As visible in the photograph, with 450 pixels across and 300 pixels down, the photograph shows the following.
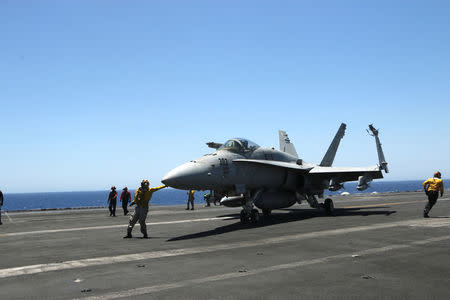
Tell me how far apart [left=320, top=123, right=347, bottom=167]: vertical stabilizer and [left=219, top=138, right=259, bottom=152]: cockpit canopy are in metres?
10.3

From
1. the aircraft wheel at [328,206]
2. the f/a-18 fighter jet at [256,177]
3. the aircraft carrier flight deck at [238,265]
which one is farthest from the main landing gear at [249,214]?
the aircraft wheel at [328,206]

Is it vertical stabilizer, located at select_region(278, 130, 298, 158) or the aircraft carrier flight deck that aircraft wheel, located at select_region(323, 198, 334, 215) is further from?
vertical stabilizer, located at select_region(278, 130, 298, 158)

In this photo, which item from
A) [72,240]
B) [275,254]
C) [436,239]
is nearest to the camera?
[275,254]

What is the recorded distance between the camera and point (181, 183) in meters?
14.5

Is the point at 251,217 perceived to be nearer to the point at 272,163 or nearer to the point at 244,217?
the point at 244,217

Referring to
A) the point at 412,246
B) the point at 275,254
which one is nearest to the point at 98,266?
the point at 275,254

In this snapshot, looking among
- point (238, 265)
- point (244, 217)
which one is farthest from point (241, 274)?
point (244, 217)

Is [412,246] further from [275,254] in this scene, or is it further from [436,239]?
[275,254]

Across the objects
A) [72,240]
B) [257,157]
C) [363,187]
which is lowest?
[72,240]

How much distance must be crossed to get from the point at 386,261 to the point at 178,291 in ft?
15.8

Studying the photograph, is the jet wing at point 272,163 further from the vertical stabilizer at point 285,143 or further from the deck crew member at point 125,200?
the deck crew member at point 125,200

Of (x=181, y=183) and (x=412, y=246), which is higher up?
(x=181, y=183)

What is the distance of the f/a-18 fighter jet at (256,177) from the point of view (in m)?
15.7

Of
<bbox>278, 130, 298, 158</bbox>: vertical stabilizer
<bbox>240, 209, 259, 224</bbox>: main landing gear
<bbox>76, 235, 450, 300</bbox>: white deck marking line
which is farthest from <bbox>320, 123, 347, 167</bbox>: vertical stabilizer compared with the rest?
<bbox>76, 235, 450, 300</bbox>: white deck marking line
